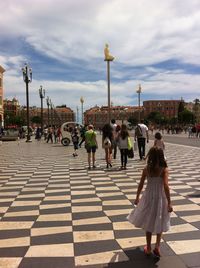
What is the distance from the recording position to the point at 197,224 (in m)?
6.68

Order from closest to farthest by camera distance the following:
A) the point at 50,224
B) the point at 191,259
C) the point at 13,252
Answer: the point at 191,259 < the point at 13,252 < the point at 50,224

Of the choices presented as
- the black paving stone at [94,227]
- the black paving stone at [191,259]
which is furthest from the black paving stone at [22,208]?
the black paving stone at [191,259]

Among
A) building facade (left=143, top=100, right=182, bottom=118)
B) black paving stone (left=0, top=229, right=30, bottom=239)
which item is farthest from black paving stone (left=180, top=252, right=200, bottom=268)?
building facade (left=143, top=100, right=182, bottom=118)

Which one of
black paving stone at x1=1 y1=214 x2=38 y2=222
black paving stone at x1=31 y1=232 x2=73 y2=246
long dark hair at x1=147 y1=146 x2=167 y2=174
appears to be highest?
long dark hair at x1=147 y1=146 x2=167 y2=174

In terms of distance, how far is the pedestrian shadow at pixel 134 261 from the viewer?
4.90 meters

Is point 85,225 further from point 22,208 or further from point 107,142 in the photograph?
point 107,142

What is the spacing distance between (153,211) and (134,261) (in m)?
0.62

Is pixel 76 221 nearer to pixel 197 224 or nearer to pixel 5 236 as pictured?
pixel 5 236

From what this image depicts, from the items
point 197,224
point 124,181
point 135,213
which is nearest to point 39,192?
point 124,181

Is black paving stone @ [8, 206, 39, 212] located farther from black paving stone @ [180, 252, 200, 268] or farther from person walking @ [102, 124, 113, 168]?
person walking @ [102, 124, 113, 168]

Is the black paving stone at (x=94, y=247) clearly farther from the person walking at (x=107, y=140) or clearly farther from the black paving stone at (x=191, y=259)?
the person walking at (x=107, y=140)

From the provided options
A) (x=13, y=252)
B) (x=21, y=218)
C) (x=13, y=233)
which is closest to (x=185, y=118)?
(x=21, y=218)

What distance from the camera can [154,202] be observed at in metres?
5.19

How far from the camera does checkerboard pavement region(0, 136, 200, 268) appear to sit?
5168 mm
